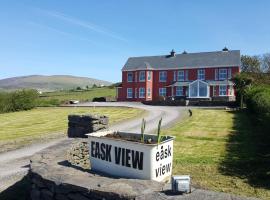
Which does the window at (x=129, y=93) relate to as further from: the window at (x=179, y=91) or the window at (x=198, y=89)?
the window at (x=198, y=89)

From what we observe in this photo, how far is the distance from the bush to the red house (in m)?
16.7

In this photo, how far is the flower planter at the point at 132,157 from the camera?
6.89 metres

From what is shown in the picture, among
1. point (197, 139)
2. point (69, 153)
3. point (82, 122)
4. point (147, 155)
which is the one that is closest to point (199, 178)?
point (147, 155)

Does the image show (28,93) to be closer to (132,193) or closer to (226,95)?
(226,95)

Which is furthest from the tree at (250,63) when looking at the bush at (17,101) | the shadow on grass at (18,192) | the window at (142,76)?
the shadow on grass at (18,192)

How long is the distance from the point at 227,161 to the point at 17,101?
146 feet

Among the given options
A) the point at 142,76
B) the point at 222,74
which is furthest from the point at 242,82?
the point at 142,76

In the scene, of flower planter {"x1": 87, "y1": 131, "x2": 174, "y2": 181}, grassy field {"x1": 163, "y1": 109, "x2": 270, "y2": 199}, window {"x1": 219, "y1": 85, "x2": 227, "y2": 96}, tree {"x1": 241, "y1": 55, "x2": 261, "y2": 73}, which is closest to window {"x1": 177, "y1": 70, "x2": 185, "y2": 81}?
window {"x1": 219, "y1": 85, "x2": 227, "y2": 96}

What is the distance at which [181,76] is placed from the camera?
58.2 meters

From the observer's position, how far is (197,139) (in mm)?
17312

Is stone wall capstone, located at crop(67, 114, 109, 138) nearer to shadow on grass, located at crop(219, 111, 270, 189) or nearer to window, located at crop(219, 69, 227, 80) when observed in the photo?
shadow on grass, located at crop(219, 111, 270, 189)

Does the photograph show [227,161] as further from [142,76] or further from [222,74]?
[142,76]

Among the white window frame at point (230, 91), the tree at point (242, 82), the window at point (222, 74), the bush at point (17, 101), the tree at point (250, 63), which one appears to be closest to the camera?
the tree at point (242, 82)

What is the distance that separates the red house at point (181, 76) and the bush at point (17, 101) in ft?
54.8
